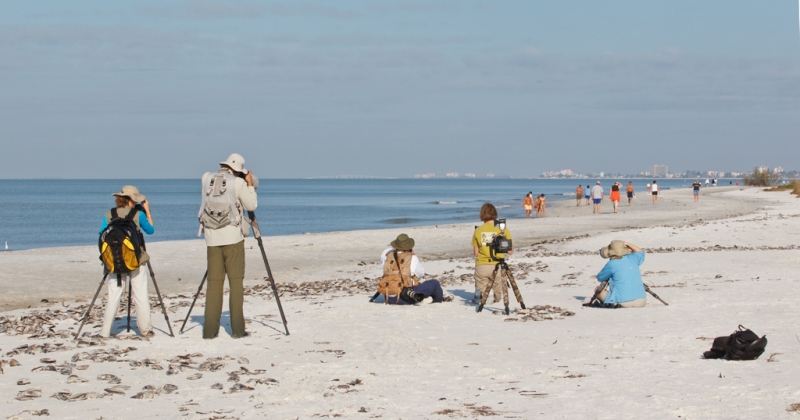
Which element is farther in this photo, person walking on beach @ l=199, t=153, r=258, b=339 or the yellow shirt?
the yellow shirt

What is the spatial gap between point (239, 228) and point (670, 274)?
30.7ft

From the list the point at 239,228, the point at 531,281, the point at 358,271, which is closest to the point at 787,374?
the point at 239,228

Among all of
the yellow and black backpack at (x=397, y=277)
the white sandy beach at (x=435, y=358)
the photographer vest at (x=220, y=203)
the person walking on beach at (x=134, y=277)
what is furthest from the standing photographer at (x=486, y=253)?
the person walking on beach at (x=134, y=277)

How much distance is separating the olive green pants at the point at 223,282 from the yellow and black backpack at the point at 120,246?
2.87 ft

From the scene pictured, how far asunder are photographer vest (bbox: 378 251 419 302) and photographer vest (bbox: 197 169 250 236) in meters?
3.77

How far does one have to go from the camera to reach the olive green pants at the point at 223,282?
9.49 m

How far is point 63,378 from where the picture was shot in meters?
7.89

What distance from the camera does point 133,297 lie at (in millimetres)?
9906

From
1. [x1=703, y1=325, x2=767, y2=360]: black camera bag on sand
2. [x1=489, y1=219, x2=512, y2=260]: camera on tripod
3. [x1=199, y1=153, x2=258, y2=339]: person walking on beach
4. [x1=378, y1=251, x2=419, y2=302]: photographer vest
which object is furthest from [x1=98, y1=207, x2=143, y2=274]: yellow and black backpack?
[x1=703, y1=325, x2=767, y2=360]: black camera bag on sand

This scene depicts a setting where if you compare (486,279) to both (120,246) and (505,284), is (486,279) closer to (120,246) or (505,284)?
(505,284)

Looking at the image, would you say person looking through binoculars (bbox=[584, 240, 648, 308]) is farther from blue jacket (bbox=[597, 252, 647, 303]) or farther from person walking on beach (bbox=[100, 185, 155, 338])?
person walking on beach (bbox=[100, 185, 155, 338])

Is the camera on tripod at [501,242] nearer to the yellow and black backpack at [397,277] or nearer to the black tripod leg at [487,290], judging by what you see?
the black tripod leg at [487,290]

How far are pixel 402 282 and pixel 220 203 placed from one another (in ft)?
13.5

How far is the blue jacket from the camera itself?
38.1 feet
